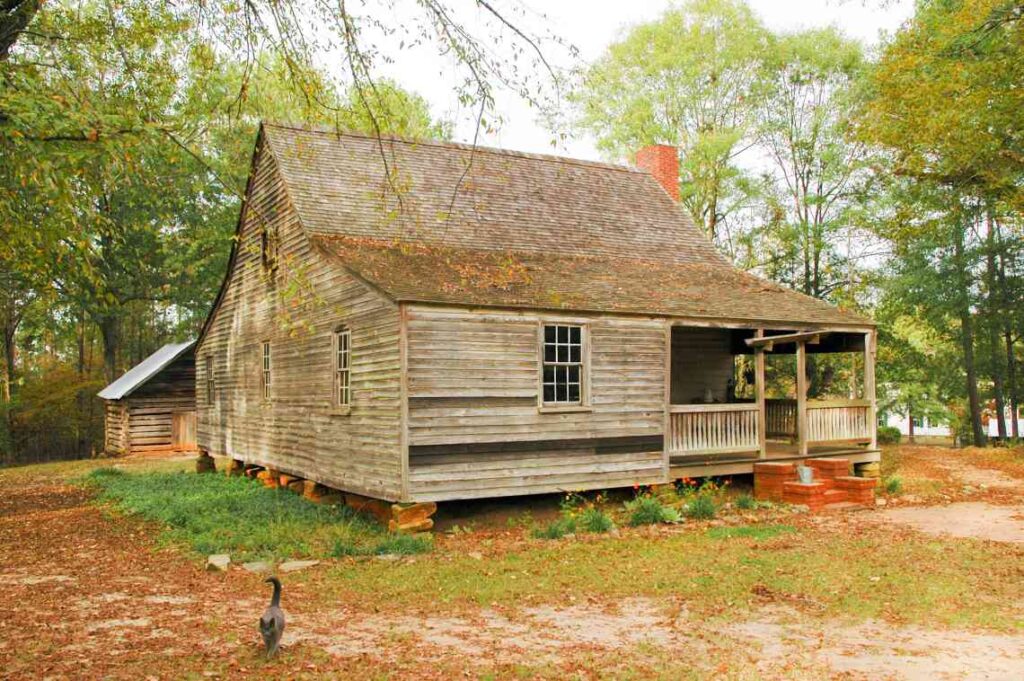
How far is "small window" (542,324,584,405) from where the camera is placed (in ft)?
48.2

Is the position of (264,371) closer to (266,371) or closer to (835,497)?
(266,371)

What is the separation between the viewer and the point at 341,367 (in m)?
15.5

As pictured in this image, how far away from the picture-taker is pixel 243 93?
273 inches

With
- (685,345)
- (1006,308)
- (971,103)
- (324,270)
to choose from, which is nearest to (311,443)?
(324,270)

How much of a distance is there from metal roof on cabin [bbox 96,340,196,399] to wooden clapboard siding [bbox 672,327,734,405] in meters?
19.7

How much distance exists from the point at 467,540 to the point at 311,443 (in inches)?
186

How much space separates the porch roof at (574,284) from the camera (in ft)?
45.9

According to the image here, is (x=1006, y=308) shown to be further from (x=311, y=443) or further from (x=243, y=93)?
(x=243, y=93)

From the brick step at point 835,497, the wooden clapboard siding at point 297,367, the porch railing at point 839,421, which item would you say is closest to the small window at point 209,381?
the wooden clapboard siding at point 297,367

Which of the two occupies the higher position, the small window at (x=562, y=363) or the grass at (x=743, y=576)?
the small window at (x=562, y=363)

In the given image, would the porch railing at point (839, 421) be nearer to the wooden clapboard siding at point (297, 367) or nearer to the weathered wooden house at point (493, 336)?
the weathered wooden house at point (493, 336)

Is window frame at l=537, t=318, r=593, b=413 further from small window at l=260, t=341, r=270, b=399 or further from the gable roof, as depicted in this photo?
small window at l=260, t=341, r=270, b=399

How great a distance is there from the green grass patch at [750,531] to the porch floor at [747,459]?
7.57 feet

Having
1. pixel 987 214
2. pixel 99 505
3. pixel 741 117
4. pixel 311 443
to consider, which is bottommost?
pixel 99 505
